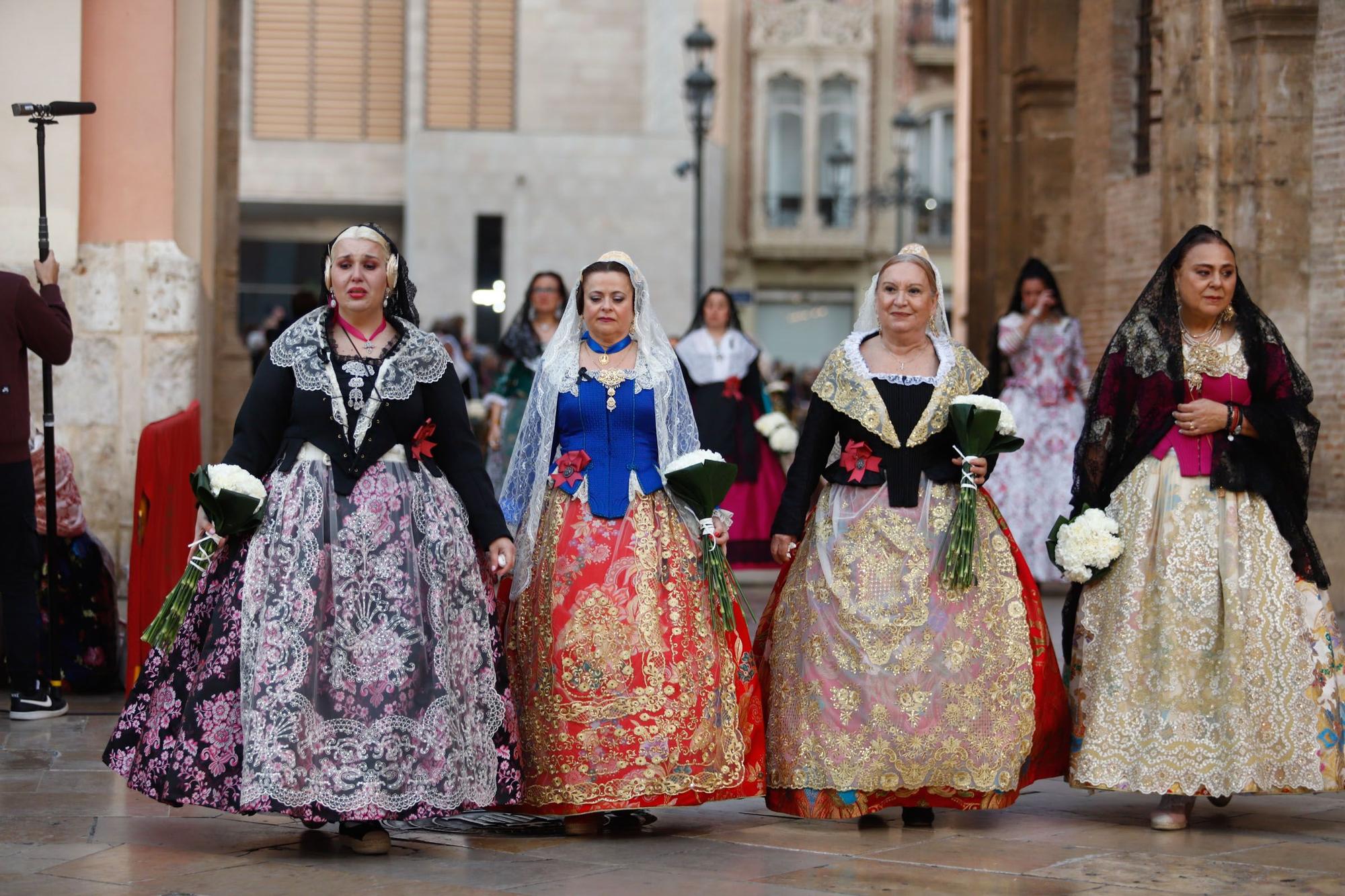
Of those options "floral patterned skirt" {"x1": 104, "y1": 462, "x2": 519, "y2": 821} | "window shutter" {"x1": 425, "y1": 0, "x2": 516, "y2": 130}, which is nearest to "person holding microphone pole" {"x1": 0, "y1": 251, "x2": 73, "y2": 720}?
"floral patterned skirt" {"x1": 104, "y1": 462, "x2": 519, "y2": 821}

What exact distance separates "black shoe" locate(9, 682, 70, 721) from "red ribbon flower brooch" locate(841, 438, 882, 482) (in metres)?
3.83

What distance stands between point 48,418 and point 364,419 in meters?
2.86

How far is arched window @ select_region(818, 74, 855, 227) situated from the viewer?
138ft

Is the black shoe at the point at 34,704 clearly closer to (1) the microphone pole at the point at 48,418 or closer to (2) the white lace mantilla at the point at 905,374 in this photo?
(1) the microphone pole at the point at 48,418

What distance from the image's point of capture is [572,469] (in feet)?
21.7

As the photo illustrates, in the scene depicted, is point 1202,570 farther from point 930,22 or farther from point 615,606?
point 930,22

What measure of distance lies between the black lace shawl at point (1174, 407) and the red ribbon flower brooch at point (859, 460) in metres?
0.76

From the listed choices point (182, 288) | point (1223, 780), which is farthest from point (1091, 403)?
point (182, 288)

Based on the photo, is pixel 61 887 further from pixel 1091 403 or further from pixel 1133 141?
pixel 1133 141

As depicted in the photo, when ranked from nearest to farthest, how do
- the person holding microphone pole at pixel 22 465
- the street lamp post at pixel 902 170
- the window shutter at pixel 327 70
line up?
the person holding microphone pole at pixel 22 465 < the street lamp post at pixel 902 170 < the window shutter at pixel 327 70

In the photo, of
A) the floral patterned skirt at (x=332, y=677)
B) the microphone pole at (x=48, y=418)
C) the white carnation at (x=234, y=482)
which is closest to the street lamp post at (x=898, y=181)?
the microphone pole at (x=48, y=418)

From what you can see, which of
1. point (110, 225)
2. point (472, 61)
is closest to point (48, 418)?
point (110, 225)

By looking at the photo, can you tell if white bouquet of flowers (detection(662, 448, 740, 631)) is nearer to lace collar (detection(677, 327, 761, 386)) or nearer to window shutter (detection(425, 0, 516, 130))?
lace collar (detection(677, 327, 761, 386))

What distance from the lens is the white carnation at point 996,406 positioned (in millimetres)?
6617
